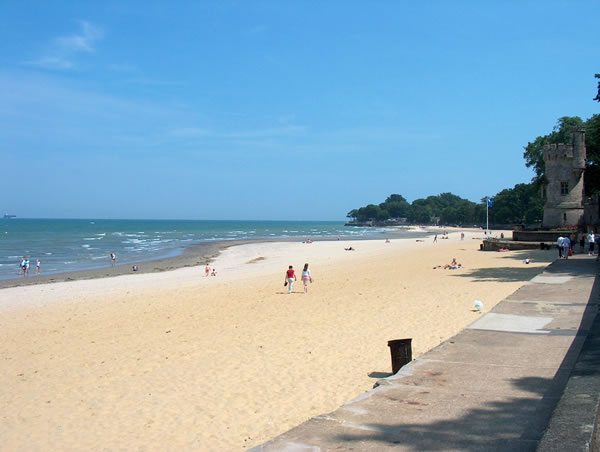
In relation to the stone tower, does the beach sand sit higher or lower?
lower

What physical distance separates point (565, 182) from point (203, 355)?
39.8m

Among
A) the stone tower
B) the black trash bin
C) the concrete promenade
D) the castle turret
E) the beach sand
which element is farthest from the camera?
the stone tower

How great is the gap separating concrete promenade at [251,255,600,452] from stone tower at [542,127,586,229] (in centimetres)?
3687

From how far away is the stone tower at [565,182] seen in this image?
1625 inches

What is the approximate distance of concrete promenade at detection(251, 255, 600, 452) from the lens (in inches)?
160

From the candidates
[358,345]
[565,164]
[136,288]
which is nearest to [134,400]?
[358,345]

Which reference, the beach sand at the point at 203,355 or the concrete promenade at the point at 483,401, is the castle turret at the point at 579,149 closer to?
the beach sand at the point at 203,355

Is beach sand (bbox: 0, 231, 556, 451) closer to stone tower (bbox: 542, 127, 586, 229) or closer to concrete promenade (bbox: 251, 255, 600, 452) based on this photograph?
concrete promenade (bbox: 251, 255, 600, 452)

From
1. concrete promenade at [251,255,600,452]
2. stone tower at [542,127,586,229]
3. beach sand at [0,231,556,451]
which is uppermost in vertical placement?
stone tower at [542,127,586,229]

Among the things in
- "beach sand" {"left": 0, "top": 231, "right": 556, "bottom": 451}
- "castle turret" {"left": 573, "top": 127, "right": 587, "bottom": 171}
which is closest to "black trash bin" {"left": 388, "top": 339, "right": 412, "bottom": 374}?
"beach sand" {"left": 0, "top": 231, "right": 556, "bottom": 451}

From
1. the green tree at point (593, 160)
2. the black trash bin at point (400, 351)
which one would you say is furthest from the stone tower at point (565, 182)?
the black trash bin at point (400, 351)

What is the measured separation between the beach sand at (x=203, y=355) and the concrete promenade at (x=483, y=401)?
67.8 inches

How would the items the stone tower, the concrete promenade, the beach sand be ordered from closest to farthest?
the concrete promenade
the beach sand
the stone tower

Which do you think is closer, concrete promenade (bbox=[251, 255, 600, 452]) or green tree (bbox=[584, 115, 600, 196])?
concrete promenade (bbox=[251, 255, 600, 452])
